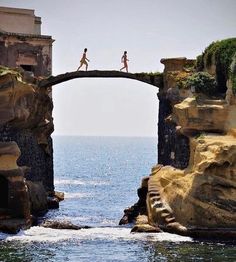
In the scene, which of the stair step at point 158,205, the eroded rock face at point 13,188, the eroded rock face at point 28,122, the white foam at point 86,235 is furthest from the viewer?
the eroded rock face at point 28,122

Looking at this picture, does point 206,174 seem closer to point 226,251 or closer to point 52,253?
point 226,251

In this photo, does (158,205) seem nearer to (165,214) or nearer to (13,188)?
(165,214)

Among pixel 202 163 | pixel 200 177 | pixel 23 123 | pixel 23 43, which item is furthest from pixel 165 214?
pixel 23 43

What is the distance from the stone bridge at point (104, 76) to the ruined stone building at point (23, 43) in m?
2.72

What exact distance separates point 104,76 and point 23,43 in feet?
23.4

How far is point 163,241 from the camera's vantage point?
44.1 metres

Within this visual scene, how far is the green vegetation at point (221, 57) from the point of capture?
5050cm

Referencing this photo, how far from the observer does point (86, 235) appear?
47438 mm

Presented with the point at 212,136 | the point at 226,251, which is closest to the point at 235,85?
the point at 212,136

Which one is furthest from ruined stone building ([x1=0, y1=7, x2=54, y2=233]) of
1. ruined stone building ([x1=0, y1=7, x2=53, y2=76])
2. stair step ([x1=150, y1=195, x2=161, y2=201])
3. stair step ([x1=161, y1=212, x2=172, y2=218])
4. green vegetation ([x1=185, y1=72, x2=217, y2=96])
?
green vegetation ([x1=185, y1=72, x2=217, y2=96])

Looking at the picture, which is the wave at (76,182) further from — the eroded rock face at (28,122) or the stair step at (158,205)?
the stair step at (158,205)

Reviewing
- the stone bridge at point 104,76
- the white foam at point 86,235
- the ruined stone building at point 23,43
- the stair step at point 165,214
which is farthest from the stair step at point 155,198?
the ruined stone building at point 23,43

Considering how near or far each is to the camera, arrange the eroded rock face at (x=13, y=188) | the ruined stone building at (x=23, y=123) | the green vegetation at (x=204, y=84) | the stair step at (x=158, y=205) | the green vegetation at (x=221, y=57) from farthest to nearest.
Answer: the green vegetation at (x=204, y=84), the green vegetation at (x=221, y=57), the ruined stone building at (x=23, y=123), the eroded rock face at (x=13, y=188), the stair step at (x=158, y=205)

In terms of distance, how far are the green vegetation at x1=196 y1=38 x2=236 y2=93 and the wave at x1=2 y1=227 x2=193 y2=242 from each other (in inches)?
432
